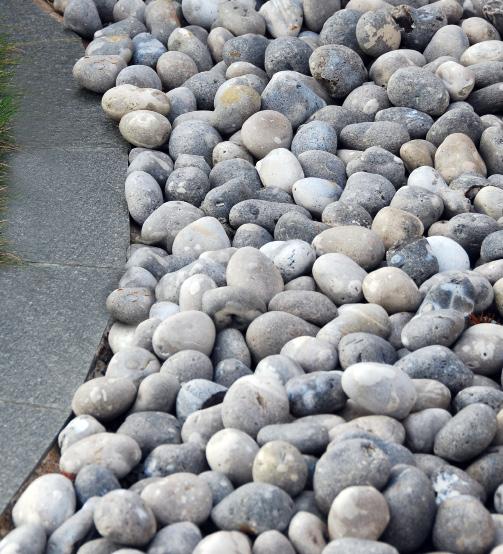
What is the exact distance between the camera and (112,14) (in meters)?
3.82

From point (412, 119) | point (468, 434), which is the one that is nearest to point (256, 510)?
point (468, 434)

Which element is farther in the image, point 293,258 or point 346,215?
point 346,215

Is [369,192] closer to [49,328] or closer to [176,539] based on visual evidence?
[49,328]

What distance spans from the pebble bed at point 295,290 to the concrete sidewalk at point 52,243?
0.07 meters

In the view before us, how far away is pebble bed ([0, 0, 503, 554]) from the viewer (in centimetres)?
171

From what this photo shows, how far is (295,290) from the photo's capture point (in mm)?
2363

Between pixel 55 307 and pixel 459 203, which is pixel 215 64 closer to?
pixel 459 203

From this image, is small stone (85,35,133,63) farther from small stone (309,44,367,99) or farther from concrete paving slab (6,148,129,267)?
small stone (309,44,367,99)

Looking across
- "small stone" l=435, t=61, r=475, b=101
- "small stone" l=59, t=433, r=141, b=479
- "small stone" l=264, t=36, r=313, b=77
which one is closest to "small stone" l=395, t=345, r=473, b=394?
"small stone" l=59, t=433, r=141, b=479

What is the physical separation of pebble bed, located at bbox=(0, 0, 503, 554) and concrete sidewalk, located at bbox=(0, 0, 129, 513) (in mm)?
66

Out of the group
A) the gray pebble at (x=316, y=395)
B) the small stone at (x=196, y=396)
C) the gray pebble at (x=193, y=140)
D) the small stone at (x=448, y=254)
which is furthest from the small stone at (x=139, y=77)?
the gray pebble at (x=316, y=395)

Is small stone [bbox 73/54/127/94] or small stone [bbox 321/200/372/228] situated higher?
small stone [bbox 321/200/372/228]

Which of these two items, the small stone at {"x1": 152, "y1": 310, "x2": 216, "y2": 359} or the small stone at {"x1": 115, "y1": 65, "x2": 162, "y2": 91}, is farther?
the small stone at {"x1": 115, "y1": 65, "x2": 162, "y2": 91}

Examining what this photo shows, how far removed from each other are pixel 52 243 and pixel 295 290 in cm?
70
